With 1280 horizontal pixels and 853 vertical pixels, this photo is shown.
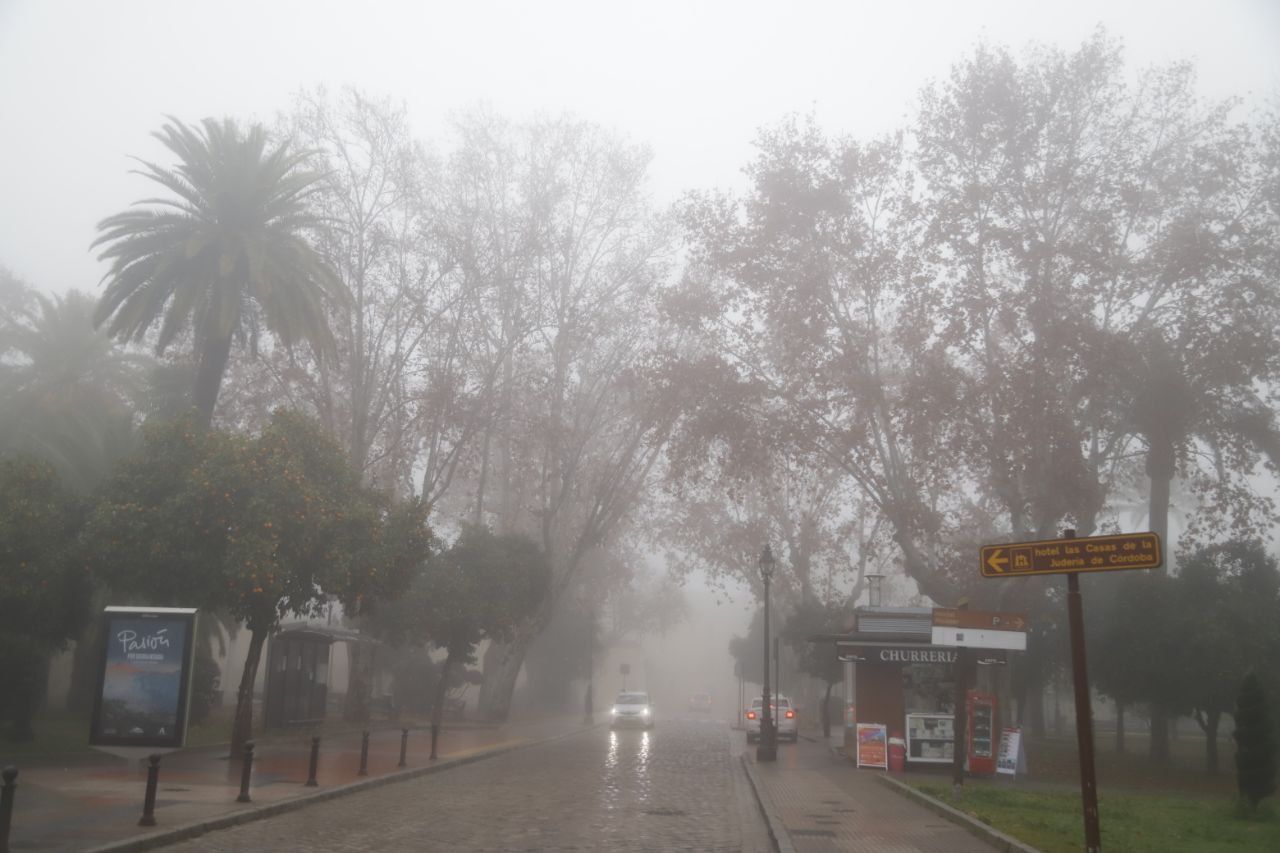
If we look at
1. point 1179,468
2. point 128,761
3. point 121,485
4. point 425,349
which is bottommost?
point 128,761

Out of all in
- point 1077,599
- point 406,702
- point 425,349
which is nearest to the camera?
point 1077,599

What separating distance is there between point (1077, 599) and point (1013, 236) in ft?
65.6

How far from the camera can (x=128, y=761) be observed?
20562 millimetres

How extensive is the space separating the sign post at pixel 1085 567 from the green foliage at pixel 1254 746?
8677mm

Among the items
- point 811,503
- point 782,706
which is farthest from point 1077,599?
point 811,503

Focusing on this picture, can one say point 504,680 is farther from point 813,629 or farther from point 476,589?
point 813,629

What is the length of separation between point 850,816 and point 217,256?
20.9m

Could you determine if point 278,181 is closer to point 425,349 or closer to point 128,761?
point 425,349

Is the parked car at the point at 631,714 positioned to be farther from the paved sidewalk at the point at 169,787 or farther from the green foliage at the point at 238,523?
the green foliage at the point at 238,523

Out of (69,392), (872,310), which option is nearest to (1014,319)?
(872,310)

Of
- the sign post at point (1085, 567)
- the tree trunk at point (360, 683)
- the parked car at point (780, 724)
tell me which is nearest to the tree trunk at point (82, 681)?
the tree trunk at point (360, 683)

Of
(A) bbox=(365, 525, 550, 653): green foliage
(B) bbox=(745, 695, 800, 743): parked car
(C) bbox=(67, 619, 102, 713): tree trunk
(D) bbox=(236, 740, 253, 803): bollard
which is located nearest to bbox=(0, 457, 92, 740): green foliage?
(D) bbox=(236, 740, 253, 803): bollard

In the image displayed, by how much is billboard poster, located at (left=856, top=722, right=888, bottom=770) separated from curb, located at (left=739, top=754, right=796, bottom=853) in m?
2.76

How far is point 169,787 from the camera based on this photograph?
54.3ft
